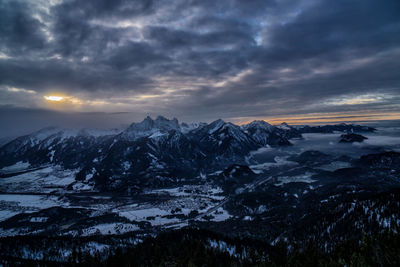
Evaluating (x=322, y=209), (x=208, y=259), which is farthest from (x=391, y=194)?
(x=208, y=259)


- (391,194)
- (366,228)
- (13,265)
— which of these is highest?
(391,194)

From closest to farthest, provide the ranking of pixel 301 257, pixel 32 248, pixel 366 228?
pixel 301 257 < pixel 366 228 < pixel 32 248

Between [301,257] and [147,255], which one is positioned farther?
[147,255]

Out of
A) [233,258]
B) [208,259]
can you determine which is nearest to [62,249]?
[208,259]

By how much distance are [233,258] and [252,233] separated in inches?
2703

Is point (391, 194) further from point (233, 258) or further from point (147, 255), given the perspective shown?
point (147, 255)

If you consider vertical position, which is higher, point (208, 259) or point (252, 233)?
point (208, 259)

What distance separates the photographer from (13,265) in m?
126

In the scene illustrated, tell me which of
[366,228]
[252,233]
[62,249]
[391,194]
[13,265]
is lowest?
[252,233]

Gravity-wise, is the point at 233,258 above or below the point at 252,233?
above

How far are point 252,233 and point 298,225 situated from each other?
44792 millimetres

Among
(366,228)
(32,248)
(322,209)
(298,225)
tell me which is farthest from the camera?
(322,209)

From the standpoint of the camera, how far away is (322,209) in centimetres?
19712

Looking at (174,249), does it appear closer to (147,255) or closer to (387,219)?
(147,255)
